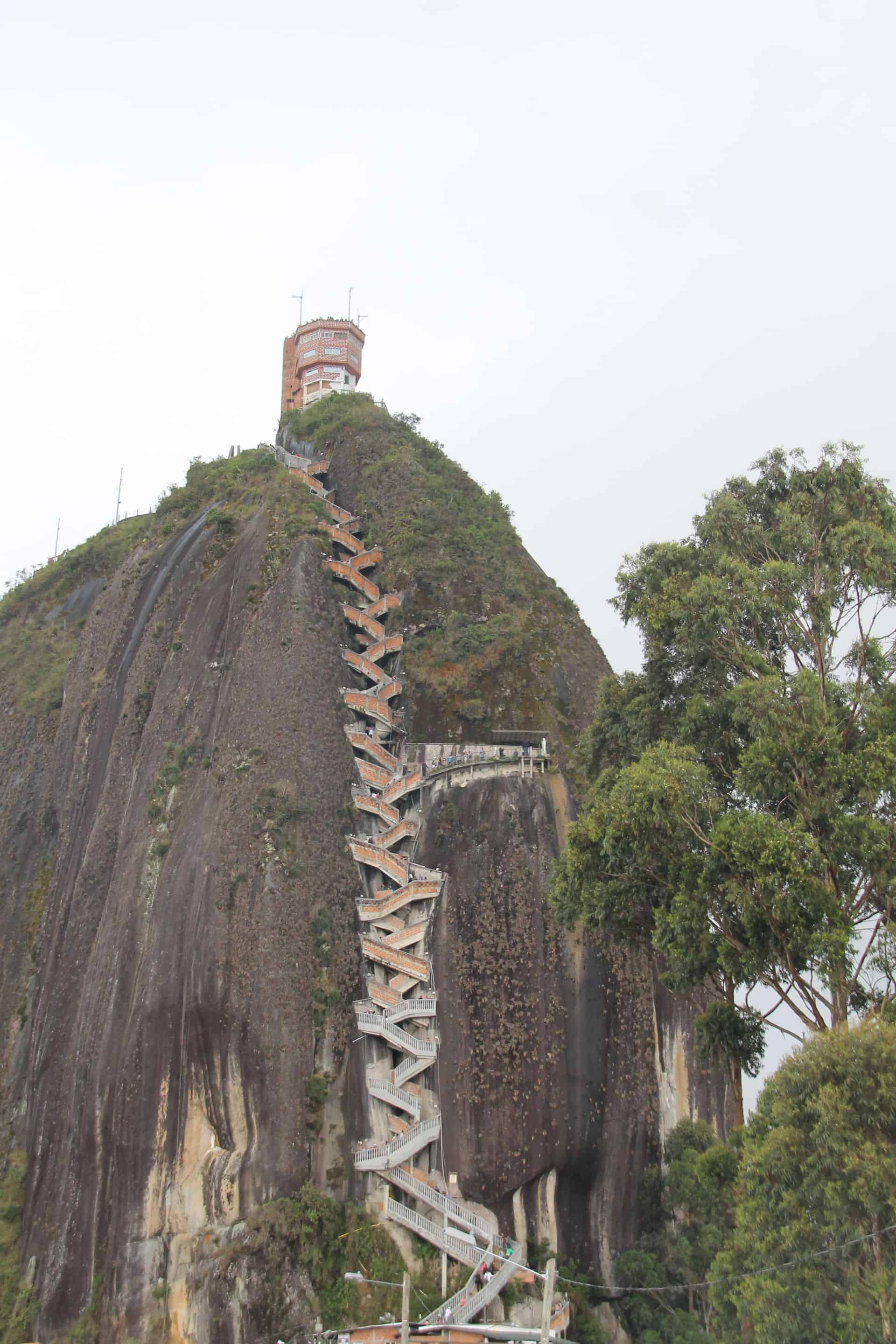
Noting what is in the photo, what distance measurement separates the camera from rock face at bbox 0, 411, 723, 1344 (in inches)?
1035

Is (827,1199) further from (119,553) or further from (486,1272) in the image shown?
(119,553)

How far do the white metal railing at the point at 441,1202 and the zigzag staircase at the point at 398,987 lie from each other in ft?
0.08

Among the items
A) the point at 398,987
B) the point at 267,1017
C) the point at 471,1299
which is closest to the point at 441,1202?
the point at 471,1299

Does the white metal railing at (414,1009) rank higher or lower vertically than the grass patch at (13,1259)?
higher

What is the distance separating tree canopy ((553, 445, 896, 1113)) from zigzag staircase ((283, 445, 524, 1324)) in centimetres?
808

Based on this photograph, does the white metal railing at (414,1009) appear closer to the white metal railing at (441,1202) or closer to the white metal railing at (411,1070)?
the white metal railing at (411,1070)

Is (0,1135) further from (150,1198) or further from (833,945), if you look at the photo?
(833,945)

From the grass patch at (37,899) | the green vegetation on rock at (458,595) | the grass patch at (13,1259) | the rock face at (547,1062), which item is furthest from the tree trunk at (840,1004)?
the grass patch at (37,899)

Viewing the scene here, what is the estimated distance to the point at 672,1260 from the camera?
2612 cm

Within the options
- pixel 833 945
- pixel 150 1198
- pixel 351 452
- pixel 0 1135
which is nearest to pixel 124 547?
pixel 351 452

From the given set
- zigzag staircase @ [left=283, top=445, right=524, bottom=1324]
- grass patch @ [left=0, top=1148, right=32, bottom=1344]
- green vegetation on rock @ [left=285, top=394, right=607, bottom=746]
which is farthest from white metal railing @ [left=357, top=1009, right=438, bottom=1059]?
grass patch @ [left=0, top=1148, right=32, bottom=1344]

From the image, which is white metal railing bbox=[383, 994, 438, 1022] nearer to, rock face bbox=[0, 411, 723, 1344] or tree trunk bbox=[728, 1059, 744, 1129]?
rock face bbox=[0, 411, 723, 1344]

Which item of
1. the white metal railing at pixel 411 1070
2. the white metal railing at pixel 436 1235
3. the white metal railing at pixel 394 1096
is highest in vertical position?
the white metal railing at pixel 411 1070

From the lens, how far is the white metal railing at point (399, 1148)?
2609cm
